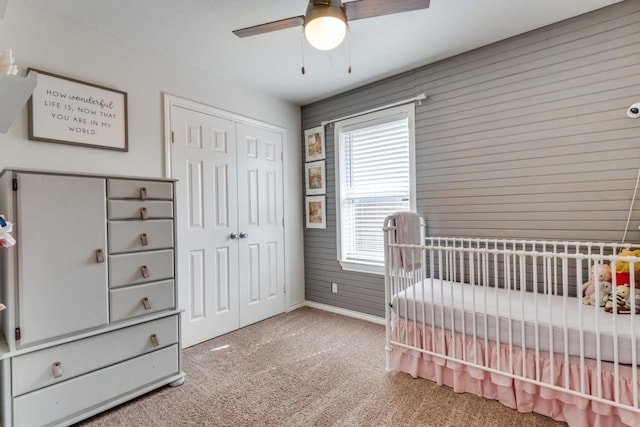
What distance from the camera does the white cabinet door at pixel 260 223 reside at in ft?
10.6

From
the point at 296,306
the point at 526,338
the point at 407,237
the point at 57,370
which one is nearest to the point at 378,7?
the point at 407,237

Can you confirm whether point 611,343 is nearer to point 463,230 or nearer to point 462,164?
point 463,230

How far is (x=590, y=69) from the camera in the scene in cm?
217

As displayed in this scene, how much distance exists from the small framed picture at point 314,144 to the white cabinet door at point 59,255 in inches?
89.9

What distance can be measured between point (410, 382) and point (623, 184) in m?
1.91

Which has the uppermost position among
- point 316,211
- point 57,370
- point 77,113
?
point 77,113

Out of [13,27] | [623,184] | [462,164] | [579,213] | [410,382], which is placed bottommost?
[410,382]

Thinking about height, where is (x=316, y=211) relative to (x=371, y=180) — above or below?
below

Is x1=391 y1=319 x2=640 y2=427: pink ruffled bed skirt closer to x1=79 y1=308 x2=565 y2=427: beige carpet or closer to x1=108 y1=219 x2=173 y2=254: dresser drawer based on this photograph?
x1=79 y1=308 x2=565 y2=427: beige carpet

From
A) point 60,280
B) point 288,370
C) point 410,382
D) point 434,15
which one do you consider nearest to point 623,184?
point 434,15

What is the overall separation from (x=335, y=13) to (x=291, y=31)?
972 mm

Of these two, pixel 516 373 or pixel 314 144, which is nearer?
pixel 516 373

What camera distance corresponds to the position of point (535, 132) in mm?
2359

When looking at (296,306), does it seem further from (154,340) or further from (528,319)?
(528,319)
